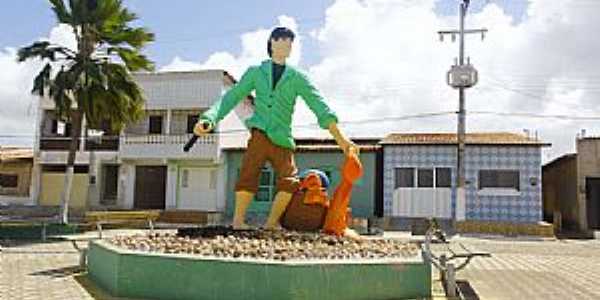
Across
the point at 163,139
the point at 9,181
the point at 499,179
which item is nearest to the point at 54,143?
the point at 9,181

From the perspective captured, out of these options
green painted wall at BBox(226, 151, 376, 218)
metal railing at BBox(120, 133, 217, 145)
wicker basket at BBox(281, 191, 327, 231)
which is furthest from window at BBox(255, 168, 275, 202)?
wicker basket at BBox(281, 191, 327, 231)

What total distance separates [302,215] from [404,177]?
1461 centimetres

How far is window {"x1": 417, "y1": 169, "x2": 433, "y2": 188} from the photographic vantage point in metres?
23.3

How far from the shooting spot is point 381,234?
2016cm

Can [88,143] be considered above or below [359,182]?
above

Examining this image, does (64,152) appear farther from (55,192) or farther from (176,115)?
(176,115)

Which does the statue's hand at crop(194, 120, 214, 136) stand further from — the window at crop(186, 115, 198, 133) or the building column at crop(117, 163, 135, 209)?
the building column at crop(117, 163, 135, 209)

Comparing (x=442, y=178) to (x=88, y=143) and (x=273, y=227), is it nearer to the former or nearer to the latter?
(x=273, y=227)

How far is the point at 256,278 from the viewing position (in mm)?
6414

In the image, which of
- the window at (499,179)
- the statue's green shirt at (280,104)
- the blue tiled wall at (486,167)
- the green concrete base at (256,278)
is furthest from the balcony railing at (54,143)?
the green concrete base at (256,278)

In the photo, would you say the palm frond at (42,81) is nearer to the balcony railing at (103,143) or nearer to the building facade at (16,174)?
the balcony railing at (103,143)

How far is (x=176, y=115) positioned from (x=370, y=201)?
9.59 meters

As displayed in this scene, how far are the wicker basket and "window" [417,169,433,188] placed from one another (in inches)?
574

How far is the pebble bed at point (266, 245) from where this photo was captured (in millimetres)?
7191
